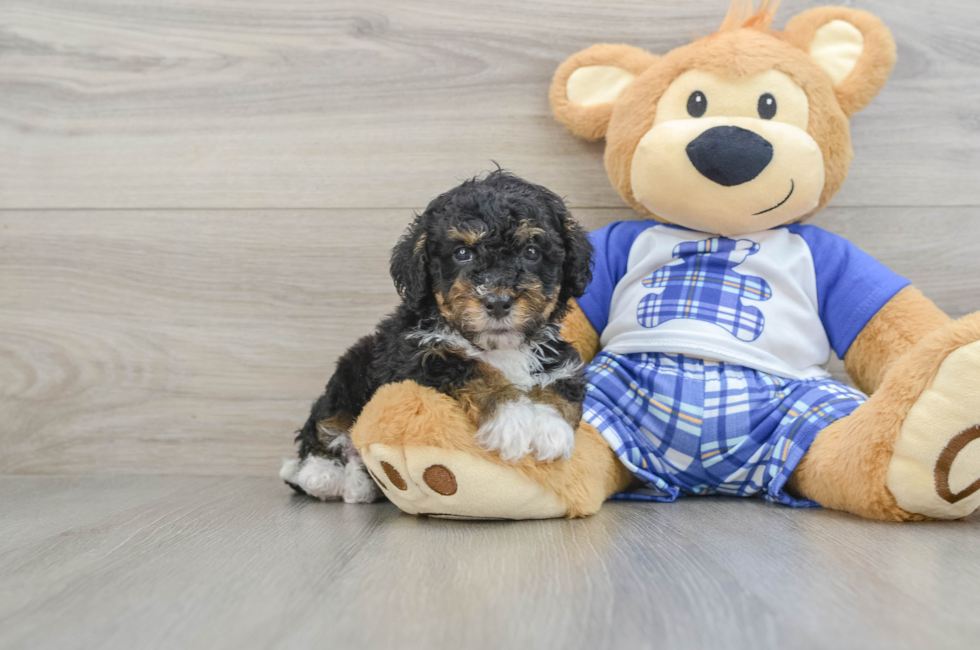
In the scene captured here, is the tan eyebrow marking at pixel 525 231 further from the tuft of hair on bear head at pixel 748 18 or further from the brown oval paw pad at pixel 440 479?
the tuft of hair on bear head at pixel 748 18

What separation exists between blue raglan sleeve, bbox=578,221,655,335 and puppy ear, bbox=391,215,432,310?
547 millimetres

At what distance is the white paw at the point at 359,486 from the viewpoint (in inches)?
61.9

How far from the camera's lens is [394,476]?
1307 millimetres

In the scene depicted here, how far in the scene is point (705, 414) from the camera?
1.52 metres

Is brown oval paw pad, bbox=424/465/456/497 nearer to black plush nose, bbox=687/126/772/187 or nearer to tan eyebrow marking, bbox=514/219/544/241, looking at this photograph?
tan eyebrow marking, bbox=514/219/544/241

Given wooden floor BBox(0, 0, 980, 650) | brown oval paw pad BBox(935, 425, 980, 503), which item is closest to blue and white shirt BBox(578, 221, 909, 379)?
wooden floor BBox(0, 0, 980, 650)

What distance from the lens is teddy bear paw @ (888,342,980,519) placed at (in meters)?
1.18

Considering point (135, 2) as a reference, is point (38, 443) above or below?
below

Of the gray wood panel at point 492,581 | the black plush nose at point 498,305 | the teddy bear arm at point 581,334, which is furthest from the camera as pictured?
the teddy bear arm at point 581,334

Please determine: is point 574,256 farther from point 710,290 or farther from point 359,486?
point 359,486

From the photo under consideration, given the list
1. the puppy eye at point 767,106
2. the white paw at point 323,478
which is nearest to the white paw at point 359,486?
the white paw at point 323,478

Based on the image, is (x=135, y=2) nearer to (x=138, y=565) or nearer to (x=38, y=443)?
(x=38, y=443)

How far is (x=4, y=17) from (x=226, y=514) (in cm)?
163

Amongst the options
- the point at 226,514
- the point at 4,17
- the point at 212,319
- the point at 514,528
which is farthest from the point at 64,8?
the point at 514,528
